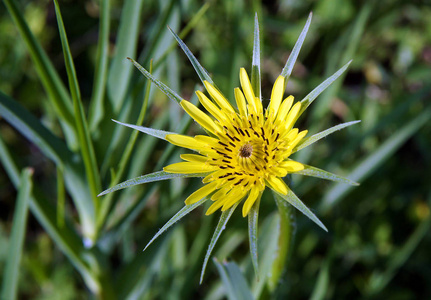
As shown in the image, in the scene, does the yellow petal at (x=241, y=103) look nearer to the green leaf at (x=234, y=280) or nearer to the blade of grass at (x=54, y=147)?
the green leaf at (x=234, y=280)

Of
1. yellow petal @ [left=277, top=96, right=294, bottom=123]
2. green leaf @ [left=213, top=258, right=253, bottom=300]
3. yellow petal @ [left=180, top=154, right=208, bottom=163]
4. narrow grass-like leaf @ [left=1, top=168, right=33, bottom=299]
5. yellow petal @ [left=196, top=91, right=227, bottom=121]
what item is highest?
yellow petal @ [left=196, top=91, right=227, bottom=121]

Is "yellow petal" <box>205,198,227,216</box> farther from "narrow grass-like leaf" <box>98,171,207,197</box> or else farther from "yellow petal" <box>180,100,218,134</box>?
"yellow petal" <box>180,100,218,134</box>

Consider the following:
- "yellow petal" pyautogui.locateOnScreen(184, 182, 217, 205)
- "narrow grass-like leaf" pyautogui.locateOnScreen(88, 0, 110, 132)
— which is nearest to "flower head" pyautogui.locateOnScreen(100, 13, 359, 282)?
"yellow petal" pyautogui.locateOnScreen(184, 182, 217, 205)

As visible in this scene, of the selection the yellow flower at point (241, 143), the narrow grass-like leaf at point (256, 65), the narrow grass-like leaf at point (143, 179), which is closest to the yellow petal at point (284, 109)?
the yellow flower at point (241, 143)

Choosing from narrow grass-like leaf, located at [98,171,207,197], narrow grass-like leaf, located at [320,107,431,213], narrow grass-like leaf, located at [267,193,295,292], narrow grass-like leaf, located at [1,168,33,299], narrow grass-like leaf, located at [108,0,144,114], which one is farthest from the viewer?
narrow grass-like leaf, located at [320,107,431,213]

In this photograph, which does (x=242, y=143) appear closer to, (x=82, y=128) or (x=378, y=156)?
(x=82, y=128)

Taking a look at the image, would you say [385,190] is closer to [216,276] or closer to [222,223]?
[216,276]

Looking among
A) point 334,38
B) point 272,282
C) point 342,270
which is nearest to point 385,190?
point 342,270

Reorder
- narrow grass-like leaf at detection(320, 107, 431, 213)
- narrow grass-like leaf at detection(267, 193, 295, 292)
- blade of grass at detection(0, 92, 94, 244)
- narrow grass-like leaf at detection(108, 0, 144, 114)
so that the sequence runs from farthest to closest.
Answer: narrow grass-like leaf at detection(320, 107, 431, 213), narrow grass-like leaf at detection(108, 0, 144, 114), blade of grass at detection(0, 92, 94, 244), narrow grass-like leaf at detection(267, 193, 295, 292)
